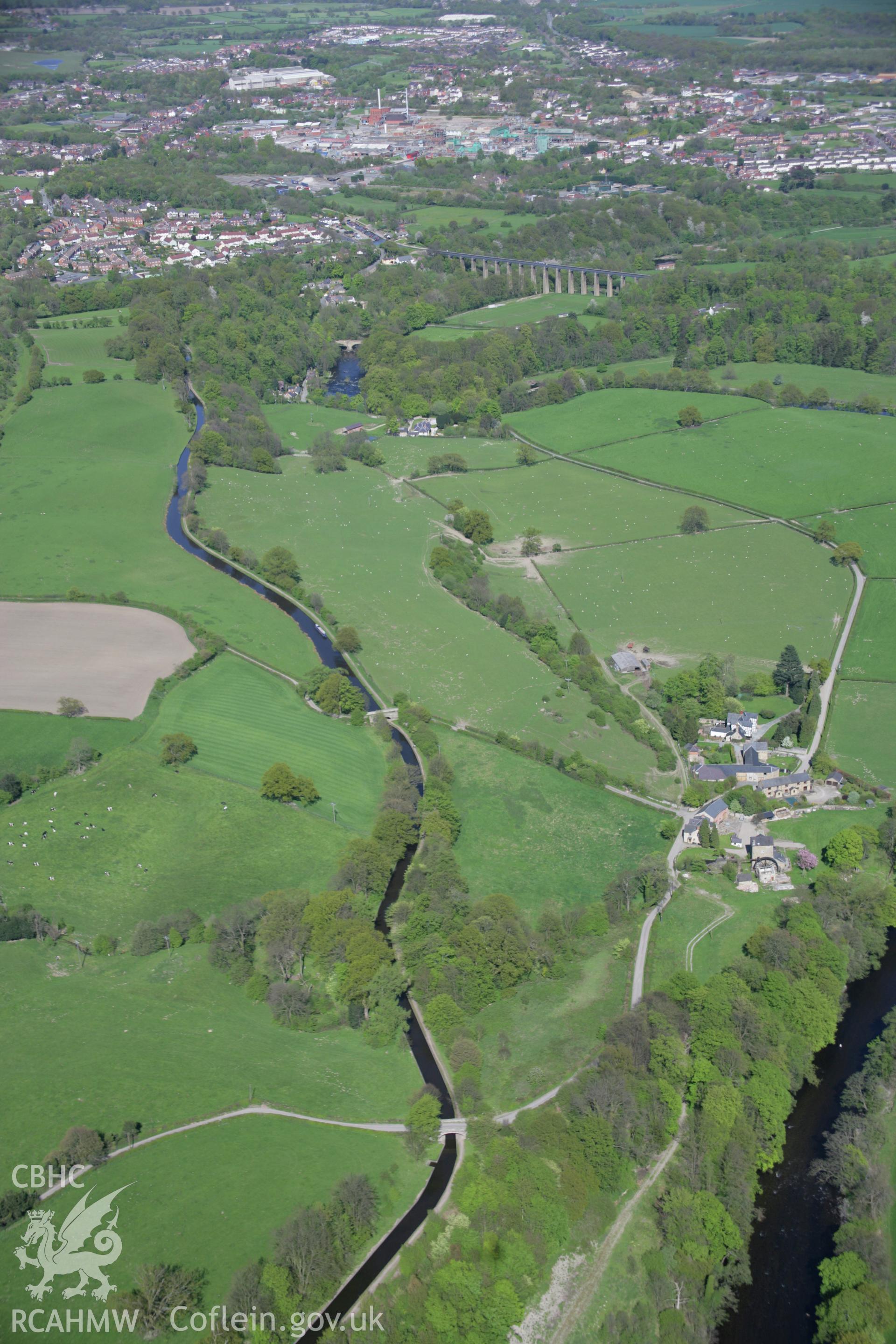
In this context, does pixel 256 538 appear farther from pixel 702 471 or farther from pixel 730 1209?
pixel 730 1209

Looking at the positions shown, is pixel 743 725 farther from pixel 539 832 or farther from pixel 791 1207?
pixel 791 1207

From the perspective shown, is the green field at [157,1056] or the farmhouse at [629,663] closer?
the green field at [157,1056]

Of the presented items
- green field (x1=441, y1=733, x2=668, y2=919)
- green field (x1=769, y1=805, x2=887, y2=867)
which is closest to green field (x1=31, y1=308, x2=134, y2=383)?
green field (x1=441, y1=733, x2=668, y2=919)

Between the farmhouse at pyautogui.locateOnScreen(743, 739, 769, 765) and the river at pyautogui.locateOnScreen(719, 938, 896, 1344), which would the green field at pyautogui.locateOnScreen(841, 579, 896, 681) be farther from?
the river at pyautogui.locateOnScreen(719, 938, 896, 1344)

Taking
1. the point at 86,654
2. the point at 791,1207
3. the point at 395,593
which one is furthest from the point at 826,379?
the point at 791,1207

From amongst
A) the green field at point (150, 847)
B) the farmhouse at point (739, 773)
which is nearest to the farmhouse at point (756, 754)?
the farmhouse at point (739, 773)

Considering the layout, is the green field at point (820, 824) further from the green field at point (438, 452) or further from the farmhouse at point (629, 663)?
the green field at point (438, 452)

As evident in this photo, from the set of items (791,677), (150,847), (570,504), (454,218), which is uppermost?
(454,218)
